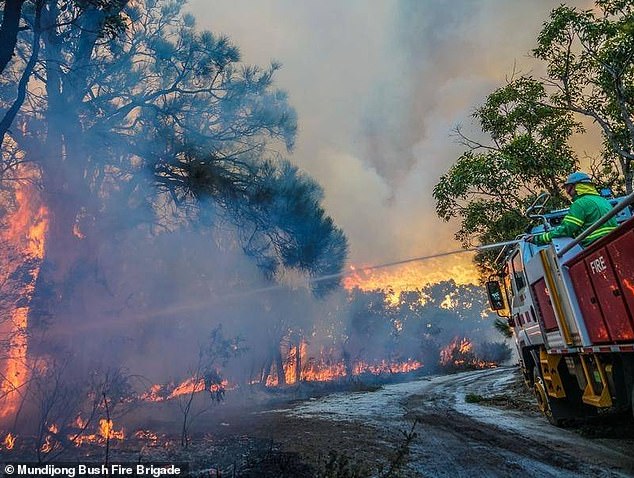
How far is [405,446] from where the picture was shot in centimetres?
347

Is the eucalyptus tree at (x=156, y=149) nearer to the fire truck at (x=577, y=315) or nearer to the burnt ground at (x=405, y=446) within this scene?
the burnt ground at (x=405, y=446)

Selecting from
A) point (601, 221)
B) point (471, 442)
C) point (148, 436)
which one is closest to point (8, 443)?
point (148, 436)

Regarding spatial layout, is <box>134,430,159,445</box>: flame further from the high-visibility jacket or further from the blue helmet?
the blue helmet

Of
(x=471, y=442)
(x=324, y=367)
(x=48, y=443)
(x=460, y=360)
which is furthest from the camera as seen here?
(x=460, y=360)

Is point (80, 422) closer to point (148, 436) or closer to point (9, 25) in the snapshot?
point (148, 436)

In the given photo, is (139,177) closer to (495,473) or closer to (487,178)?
(487,178)

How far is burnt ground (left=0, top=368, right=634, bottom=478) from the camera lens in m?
4.32

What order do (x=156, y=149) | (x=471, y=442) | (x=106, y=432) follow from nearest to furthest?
(x=471, y=442) → (x=106, y=432) → (x=156, y=149)

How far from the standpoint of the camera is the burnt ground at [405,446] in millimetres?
4320

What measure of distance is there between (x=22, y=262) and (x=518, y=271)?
9.31 m

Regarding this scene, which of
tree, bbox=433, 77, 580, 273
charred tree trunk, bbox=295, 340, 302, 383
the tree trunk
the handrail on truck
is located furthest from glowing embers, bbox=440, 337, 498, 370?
the tree trunk

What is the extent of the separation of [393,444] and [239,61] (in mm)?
9098

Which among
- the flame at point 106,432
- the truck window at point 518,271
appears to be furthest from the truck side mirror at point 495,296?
the flame at point 106,432

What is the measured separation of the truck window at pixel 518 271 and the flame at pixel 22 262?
840 cm
